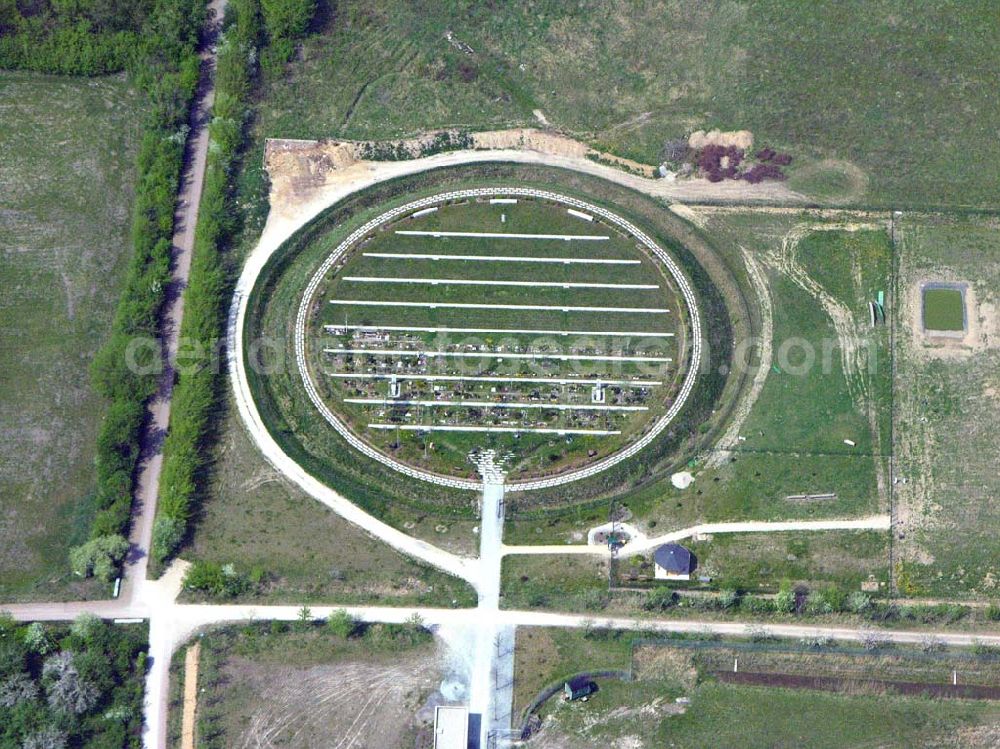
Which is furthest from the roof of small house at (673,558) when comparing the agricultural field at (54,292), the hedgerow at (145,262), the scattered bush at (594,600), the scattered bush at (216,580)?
the agricultural field at (54,292)

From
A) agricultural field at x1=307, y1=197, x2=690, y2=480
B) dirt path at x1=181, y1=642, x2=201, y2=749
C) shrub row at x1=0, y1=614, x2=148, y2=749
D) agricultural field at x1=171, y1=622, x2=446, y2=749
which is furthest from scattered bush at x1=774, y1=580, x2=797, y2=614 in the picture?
shrub row at x1=0, y1=614, x2=148, y2=749

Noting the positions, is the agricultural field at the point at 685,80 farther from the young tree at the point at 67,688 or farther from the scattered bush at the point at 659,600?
the young tree at the point at 67,688

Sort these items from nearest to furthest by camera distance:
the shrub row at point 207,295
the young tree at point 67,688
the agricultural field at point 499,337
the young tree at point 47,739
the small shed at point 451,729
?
the young tree at point 47,739, the small shed at point 451,729, the young tree at point 67,688, the shrub row at point 207,295, the agricultural field at point 499,337

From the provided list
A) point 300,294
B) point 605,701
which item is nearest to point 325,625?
point 605,701

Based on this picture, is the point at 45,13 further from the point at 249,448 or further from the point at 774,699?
the point at 774,699

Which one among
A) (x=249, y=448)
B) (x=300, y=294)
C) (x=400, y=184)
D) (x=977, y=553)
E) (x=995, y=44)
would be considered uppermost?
(x=995, y=44)

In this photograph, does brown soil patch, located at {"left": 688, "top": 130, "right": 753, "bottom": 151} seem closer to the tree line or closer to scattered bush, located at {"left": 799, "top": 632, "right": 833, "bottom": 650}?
the tree line

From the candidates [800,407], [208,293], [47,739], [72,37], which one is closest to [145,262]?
[208,293]

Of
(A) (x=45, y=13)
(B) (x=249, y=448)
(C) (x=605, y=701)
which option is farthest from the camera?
(A) (x=45, y=13)
